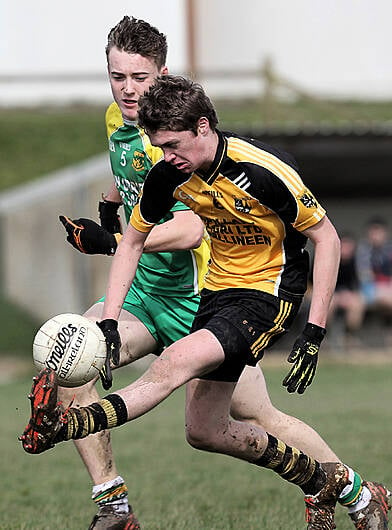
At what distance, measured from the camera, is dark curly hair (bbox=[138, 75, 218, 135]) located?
14.8ft

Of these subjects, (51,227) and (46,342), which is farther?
(51,227)

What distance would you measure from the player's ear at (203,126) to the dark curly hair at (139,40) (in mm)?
732

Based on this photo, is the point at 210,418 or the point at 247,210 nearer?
the point at 247,210

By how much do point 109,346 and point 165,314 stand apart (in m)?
0.89

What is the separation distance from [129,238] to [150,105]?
721mm

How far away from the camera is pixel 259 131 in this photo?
51.7 feet

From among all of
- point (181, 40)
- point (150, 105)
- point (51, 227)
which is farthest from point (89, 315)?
point (181, 40)

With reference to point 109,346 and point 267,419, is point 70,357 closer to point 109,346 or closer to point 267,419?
point 109,346

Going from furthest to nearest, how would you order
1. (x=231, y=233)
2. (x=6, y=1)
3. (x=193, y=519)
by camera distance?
1. (x=6, y=1)
2. (x=193, y=519)
3. (x=231, y=233)

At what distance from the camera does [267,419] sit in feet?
17.4

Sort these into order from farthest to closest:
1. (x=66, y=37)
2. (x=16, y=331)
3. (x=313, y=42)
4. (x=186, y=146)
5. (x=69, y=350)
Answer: (x=66, y=37)
(x=313, y=42)
(x=16, y=331)
(x=186, y=146)
(x=69, y=350)

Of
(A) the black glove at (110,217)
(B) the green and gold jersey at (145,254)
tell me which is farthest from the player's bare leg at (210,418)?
(A) the black glove at (110,217)

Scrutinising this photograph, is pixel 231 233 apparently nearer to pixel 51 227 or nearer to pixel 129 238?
pixel 129 238

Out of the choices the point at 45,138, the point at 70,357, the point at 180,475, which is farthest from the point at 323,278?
the point at 45,138
